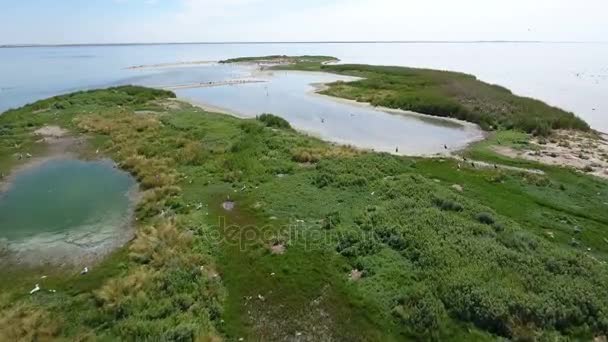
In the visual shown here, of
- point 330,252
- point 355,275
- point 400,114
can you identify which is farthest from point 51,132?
point 400,114

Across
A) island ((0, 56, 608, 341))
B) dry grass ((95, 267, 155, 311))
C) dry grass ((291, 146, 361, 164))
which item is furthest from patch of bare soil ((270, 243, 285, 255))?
dry grass ((291, 146, 361, 164))

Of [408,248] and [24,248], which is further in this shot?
[24,248]

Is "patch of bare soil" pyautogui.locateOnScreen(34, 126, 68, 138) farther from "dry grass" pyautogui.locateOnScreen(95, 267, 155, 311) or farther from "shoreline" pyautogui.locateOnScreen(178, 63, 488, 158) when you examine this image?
"dry grass" pyautogui.locateOnScreen(95, 267, 155, 311)

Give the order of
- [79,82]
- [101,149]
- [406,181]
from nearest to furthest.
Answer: [406,181] → [101,149] → [79,82]

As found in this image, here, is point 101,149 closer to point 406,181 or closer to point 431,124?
point 406,181

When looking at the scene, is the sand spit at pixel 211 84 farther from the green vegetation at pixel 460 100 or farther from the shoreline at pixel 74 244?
the shoreline at pixel 74 244

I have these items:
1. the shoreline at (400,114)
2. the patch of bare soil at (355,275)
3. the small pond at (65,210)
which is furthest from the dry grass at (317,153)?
the patch of bare soil at (355,275)

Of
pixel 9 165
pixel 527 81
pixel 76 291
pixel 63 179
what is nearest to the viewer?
pixel 76 291

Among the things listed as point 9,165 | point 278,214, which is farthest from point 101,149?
point 278,214
